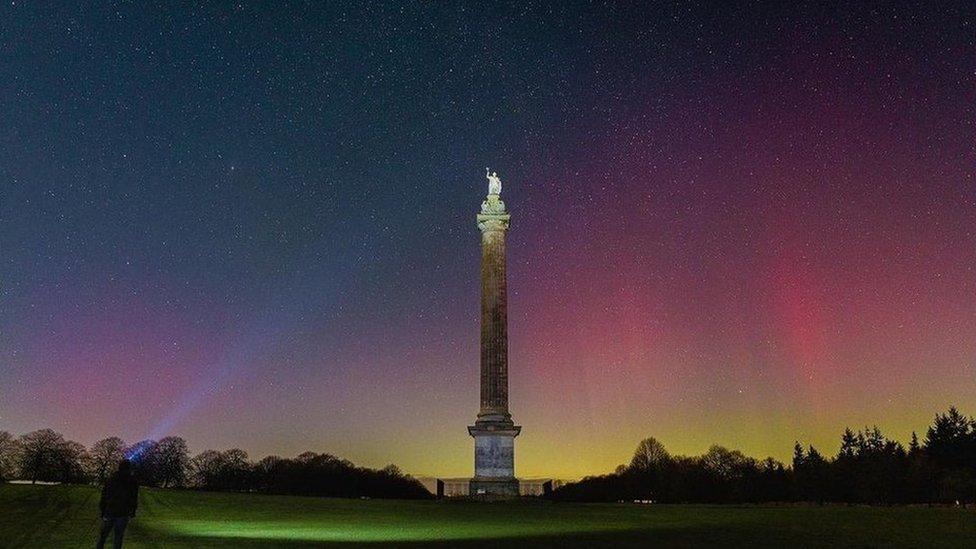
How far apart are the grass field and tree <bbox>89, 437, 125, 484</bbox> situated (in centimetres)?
7586

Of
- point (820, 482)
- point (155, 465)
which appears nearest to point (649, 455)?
point (820, 482)

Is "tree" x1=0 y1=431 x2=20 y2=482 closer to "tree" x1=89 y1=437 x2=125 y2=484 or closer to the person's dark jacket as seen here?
"tree" x1=89 y1=437 x2=125 y2=484

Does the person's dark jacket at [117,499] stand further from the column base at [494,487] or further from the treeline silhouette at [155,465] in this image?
the treeline silhouette at [155,465]

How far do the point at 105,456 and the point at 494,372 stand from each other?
81203 millimetres

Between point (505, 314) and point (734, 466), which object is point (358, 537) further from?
point (734, 466)

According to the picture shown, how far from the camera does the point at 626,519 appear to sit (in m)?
33.3

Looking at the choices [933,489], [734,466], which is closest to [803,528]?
[933,489]

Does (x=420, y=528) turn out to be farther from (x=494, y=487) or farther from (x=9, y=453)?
(x=9, y=453)

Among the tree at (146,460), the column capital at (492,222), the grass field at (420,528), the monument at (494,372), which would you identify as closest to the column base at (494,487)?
the monument at (494,372)

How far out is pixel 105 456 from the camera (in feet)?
377

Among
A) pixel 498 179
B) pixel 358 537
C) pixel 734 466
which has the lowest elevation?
pixel 358 537

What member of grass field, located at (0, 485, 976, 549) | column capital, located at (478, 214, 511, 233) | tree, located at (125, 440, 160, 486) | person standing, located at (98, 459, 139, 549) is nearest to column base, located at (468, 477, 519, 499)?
grass field, located at (0, 485, 976, 549)

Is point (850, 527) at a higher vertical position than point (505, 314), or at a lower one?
lower

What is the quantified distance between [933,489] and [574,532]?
64.7 meters
